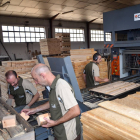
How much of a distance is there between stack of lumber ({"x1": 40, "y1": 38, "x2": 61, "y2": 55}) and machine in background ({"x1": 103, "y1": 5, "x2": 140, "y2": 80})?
4.29m

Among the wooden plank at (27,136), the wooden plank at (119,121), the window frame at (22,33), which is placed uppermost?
the window frame at (22,33)

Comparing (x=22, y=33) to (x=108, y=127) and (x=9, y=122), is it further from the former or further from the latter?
(x=108, y=127)

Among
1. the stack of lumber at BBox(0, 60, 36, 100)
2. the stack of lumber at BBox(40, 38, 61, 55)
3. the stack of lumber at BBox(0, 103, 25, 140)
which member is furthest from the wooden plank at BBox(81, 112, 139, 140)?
the stack of lumber at BBox(40, 38, 61, 55)

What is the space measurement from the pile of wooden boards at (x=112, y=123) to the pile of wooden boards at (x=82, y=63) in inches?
158

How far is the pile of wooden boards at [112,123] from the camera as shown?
53.4 inches

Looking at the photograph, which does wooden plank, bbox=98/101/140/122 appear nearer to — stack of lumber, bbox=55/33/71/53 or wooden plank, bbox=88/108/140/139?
wooden plank, bbox=88/108/140/139

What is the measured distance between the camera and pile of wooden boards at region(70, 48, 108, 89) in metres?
5.91

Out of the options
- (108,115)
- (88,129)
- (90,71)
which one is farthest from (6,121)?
(90,71)

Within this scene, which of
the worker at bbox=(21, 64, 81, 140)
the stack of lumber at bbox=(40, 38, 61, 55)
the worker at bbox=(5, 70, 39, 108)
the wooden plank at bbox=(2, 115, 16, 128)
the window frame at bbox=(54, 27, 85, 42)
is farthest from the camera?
the window frame at bbox=(54, 27, 85, 42)

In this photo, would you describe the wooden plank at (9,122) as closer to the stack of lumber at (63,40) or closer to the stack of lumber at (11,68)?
the stack of lumber at (11,68)

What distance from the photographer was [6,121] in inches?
71.1

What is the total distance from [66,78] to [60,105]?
0.85m

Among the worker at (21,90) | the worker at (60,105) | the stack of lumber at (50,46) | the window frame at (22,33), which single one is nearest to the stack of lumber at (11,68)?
the worker at (21,90)

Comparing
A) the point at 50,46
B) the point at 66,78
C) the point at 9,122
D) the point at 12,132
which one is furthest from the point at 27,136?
the point at 50,46
